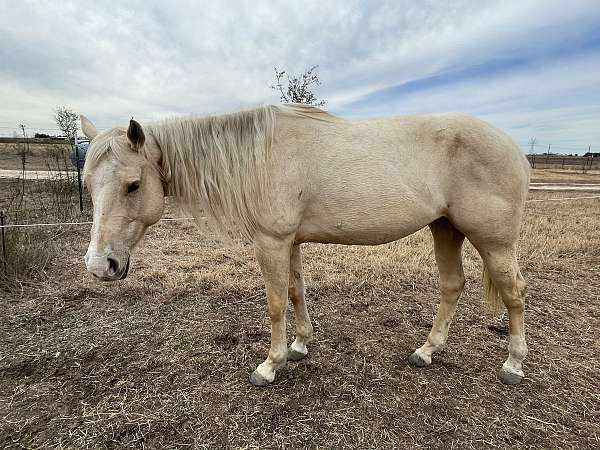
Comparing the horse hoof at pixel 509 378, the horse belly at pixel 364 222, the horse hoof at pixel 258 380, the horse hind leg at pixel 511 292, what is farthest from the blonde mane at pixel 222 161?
the horse hoof at pixel 509 378

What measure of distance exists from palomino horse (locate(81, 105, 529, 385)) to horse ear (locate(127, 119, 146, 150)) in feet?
0.25

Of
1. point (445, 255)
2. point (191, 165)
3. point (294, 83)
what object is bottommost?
point (445, 255)

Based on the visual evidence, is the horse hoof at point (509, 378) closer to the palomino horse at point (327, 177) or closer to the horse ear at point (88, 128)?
the palomino horse at point (327, 177)

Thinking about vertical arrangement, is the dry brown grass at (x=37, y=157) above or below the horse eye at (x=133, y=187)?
above

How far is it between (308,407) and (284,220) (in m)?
1.33

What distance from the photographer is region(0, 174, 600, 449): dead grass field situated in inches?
83.2

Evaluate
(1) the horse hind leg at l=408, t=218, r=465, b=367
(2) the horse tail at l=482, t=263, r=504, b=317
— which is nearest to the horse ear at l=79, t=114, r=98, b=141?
(1) the horse hind leg at l=408, t=218, r=465, b=367

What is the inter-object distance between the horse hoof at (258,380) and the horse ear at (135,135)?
72.3 inches

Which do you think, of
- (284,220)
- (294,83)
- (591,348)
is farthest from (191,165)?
(294,83)

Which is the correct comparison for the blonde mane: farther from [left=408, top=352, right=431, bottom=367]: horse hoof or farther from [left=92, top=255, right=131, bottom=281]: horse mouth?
[left=408, top=352, right=431, bottom=367]: horse hoof

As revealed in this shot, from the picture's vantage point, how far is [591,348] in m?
3.01

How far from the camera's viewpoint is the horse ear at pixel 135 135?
187 cm

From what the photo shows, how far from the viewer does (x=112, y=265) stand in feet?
6.20

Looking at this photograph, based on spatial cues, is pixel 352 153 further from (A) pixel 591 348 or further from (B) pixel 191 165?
(A) pixel 591 348
